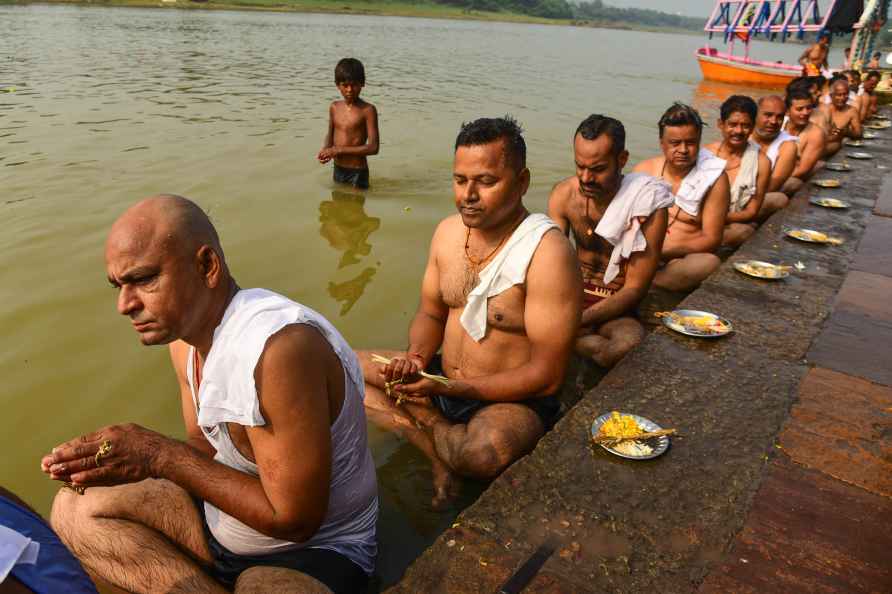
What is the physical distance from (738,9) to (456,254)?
27649 millimetres

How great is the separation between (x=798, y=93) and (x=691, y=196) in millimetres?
4448

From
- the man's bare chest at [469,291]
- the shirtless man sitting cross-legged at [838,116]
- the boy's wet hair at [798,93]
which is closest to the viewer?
the man's bare chest at [469,291]

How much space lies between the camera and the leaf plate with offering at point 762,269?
4.44 meters

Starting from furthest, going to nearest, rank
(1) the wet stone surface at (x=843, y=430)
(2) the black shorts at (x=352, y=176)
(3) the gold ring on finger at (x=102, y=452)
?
(2) the black shorts at (x=352, y=176) → (1) the wet stone surface at (x=843, y=430) → (3) the gold ring on finger at (x=102, y=452)

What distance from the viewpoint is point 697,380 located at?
10.3 ft

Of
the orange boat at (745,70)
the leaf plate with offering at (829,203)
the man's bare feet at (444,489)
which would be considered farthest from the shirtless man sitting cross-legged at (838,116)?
the orange boat at (745,70)

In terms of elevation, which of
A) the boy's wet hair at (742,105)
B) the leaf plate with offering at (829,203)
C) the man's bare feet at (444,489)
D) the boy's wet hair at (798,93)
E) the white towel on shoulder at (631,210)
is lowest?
the man's bare feet at (444,489)

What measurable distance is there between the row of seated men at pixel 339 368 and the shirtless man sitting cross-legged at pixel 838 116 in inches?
283

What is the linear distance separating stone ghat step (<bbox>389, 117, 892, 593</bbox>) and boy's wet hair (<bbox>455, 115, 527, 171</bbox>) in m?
1.25

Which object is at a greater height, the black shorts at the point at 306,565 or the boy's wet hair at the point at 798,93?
the boy's wet hair at the point at 798,93

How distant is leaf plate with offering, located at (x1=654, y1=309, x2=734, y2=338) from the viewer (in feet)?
11.6

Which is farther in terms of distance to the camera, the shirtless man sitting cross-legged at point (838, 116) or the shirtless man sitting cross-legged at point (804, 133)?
the shirtless man sitting cross-legged at point (838, 116)

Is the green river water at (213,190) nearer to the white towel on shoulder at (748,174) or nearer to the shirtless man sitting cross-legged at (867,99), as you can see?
the shirtless man sitting cross-legged at (867,99)

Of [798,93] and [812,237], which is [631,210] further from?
[798,93]
